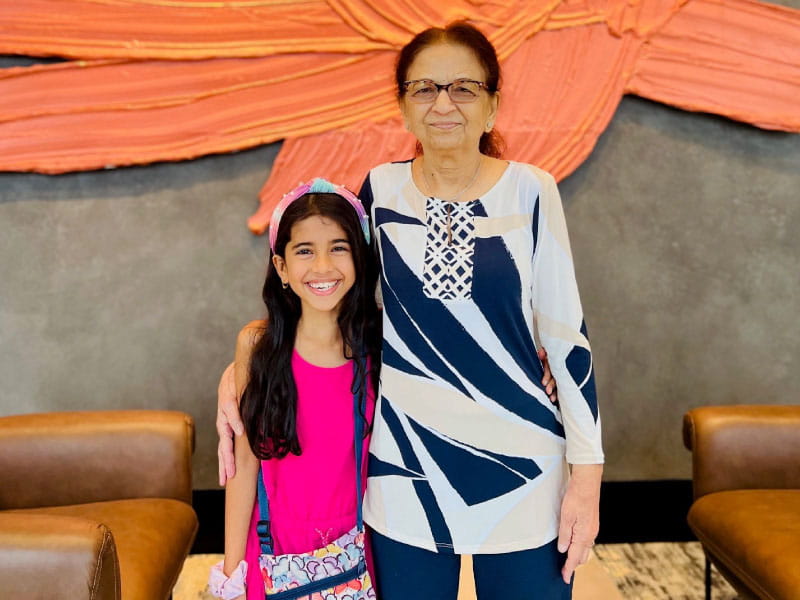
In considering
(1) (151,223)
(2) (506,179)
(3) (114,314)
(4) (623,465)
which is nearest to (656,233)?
(4) (623,465)

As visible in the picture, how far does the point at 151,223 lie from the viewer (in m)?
2.44

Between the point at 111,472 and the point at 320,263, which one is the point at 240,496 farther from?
the point at 111,472

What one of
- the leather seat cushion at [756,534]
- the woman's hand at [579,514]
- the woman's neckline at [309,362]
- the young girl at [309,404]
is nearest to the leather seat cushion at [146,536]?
the young girl at [309,404]

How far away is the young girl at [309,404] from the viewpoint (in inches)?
53.8

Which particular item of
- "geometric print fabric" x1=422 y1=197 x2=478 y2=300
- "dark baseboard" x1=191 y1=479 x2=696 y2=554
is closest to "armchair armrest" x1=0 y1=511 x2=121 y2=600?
"geometric print fabric" x1=422 y1=197 x2=478 y2=300

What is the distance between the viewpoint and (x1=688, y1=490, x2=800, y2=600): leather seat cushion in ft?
5.35

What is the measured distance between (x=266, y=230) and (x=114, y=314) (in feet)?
2.00

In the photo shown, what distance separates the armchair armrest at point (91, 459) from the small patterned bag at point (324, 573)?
833 millimetres

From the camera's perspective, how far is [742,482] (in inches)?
82.0

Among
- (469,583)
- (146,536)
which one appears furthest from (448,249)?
(469,583)

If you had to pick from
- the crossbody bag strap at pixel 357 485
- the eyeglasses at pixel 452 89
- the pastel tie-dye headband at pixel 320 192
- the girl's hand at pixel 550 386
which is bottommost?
the crossbody bag strap at pixel 357 485

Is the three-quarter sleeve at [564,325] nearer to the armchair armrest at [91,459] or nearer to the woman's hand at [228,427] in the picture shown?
the woman's hand at [228,427]

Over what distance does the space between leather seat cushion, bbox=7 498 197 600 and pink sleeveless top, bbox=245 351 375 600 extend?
39cm

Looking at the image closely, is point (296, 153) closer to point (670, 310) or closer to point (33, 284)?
point (33, 284)
